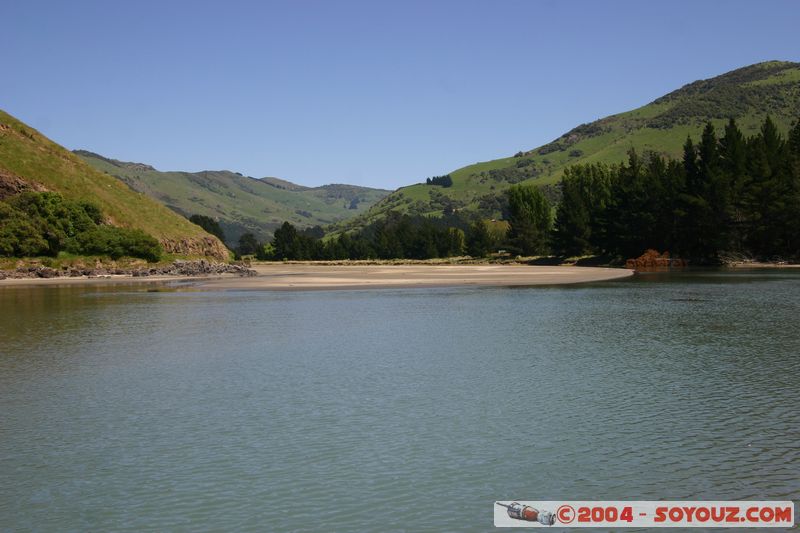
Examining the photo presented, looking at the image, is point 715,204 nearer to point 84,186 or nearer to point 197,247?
point 197,247

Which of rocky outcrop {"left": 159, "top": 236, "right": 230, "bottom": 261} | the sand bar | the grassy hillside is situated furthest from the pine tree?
the grassy hillside

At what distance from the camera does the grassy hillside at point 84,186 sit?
413ft

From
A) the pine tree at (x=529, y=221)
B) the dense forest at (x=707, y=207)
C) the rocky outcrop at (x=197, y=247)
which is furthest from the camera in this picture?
the pine tree at (x=529, y=221)

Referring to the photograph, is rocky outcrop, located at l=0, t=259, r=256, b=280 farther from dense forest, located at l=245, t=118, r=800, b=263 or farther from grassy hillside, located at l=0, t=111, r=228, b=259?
dense forest, located at l=245, t=118, r=800, b=263

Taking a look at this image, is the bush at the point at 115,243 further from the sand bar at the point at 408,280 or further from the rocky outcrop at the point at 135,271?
the sand bar at the point at 408,280

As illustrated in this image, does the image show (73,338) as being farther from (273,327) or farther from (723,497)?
(723,497)

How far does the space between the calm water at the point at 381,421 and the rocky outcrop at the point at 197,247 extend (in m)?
94.9

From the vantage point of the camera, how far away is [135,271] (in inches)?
4481

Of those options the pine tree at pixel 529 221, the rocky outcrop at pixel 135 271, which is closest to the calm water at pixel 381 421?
the rocky outcrop at pixel 135 271

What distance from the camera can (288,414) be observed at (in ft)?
65.7

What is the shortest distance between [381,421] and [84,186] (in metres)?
130

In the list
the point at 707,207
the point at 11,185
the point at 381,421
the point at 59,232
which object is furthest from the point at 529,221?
the point at 381,421

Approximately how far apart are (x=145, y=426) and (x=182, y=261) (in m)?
113

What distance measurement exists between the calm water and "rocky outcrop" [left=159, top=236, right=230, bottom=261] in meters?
94.9
